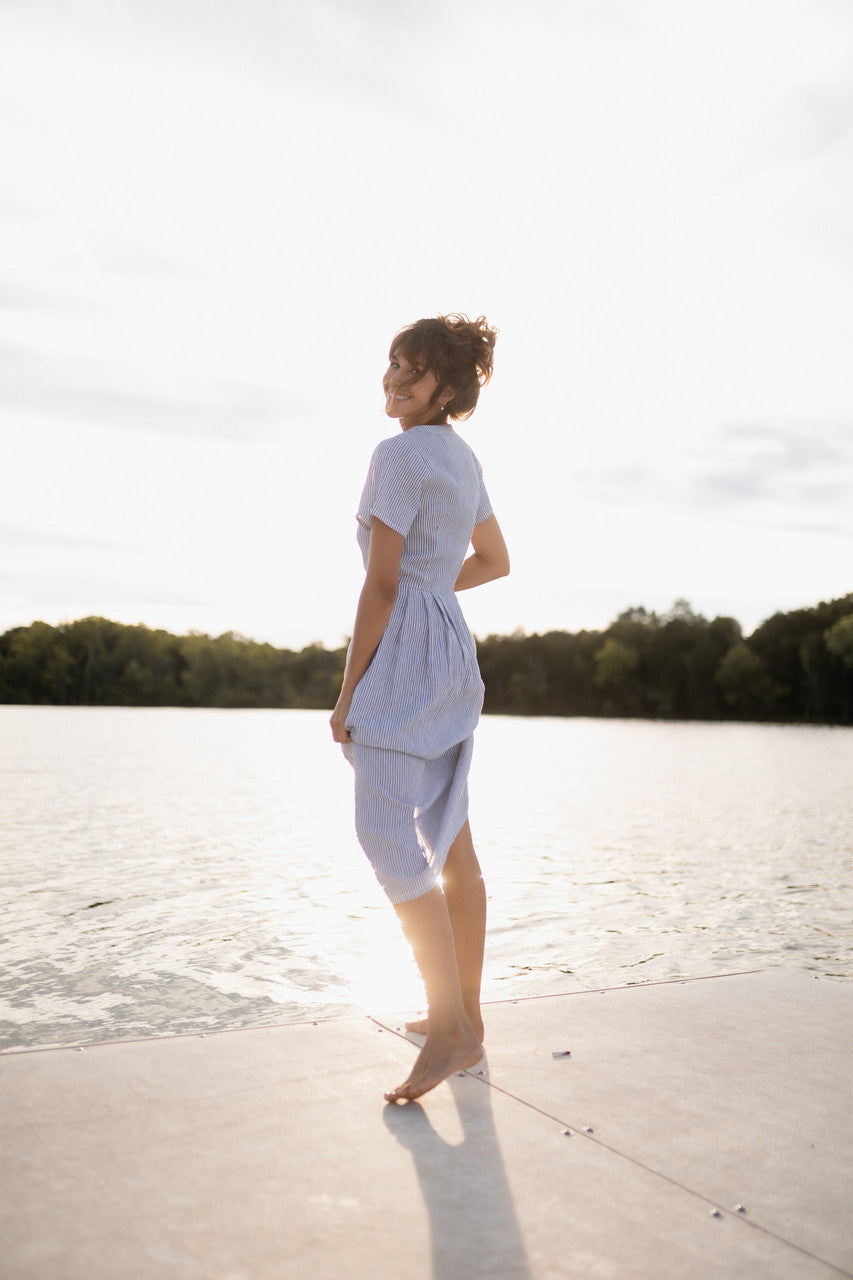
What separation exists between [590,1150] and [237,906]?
4447 mm

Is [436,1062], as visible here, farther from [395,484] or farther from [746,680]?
[746,680]

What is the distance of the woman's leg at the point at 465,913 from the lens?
2975 mm

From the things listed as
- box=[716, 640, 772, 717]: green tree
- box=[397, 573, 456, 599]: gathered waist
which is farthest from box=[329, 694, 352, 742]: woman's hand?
box=[716, 640, 772, 717]: green tree

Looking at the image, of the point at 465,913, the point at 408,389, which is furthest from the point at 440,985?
the point at 408,389

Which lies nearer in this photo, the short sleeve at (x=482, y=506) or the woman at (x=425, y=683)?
the woman at (x=425, y=683)

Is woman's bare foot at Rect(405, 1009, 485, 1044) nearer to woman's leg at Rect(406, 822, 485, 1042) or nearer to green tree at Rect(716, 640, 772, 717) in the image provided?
woman's leg at Rect(406, 822, 485, 1042)

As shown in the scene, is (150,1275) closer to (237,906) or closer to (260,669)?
(237,906)

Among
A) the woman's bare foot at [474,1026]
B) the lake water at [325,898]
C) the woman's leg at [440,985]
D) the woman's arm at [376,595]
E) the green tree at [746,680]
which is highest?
the green tree at [746,680]

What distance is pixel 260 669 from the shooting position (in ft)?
311

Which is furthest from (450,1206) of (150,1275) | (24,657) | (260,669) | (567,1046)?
(260,669)

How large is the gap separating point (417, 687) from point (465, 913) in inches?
24.9

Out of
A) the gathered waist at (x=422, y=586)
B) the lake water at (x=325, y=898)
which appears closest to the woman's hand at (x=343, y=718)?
the gathered waist at (x=422, y=586)

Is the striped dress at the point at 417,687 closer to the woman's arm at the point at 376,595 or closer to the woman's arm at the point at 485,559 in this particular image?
the woman's arm at the point at 376,595

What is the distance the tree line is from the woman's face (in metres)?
71.3
